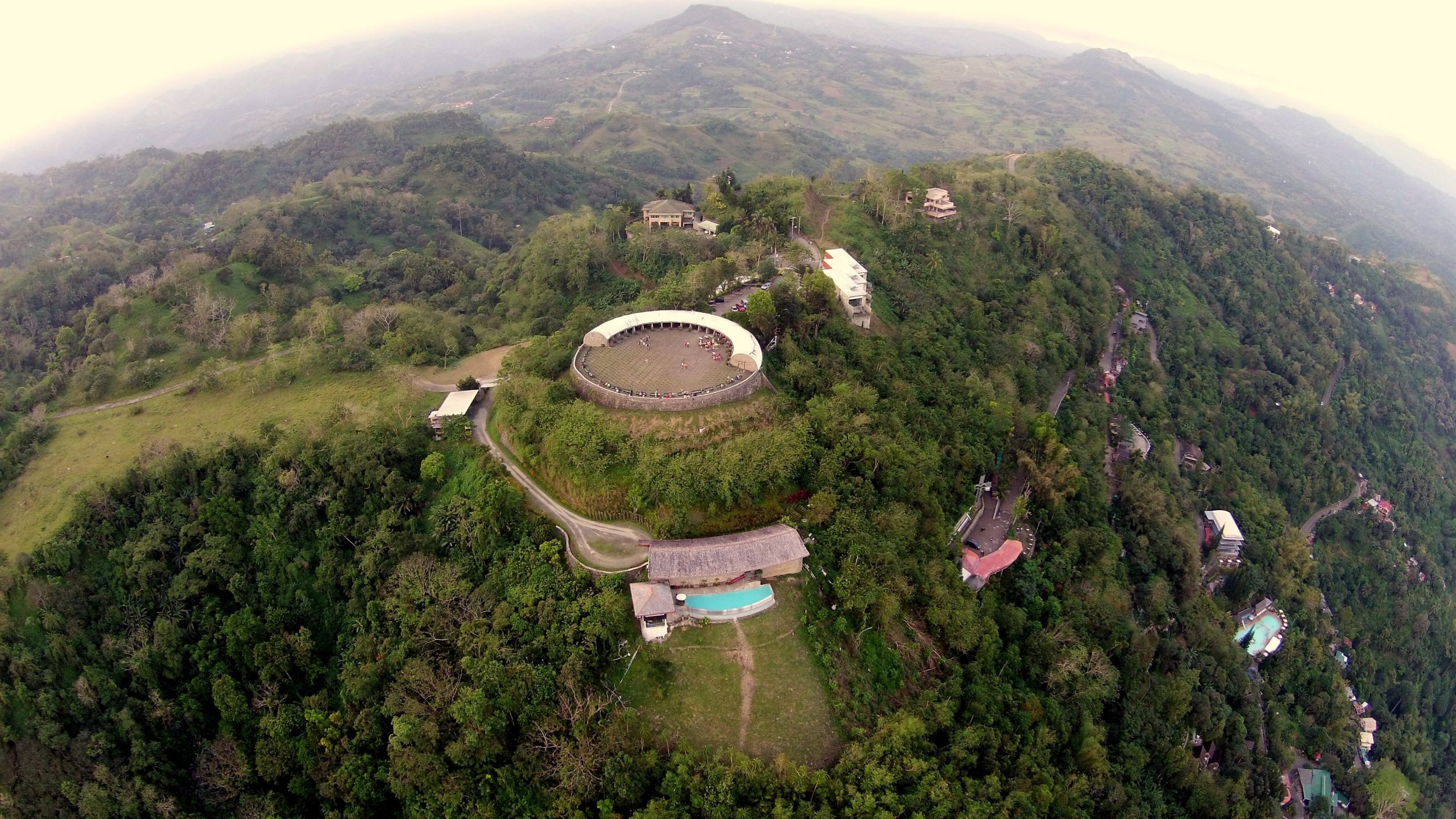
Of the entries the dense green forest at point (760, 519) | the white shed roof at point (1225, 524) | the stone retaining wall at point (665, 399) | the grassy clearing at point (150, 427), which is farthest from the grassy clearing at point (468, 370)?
the white shed roof at point (1225, 524)

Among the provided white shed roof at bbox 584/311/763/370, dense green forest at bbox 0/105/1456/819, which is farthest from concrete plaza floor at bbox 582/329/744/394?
dense green forest at bbox 0/105/1456/819

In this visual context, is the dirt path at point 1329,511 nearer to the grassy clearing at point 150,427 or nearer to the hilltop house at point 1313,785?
the hilltop house at point 1313,785

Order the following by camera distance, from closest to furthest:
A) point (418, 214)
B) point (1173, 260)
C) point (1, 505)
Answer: point (1, 505) → point (1173, 260) → point (418, 214)

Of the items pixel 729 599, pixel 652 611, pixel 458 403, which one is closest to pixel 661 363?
pixel 458 403

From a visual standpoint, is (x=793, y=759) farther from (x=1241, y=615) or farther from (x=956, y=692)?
(x=1241, y=615)

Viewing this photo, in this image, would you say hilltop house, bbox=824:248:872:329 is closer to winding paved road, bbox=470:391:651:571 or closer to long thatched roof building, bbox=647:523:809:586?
long thatched roof building, bbox=647:523:809:586

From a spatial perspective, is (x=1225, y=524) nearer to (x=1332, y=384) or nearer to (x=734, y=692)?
(x=1332, y=384)

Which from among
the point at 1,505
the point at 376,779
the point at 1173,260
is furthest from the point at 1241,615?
the point at 1,505
